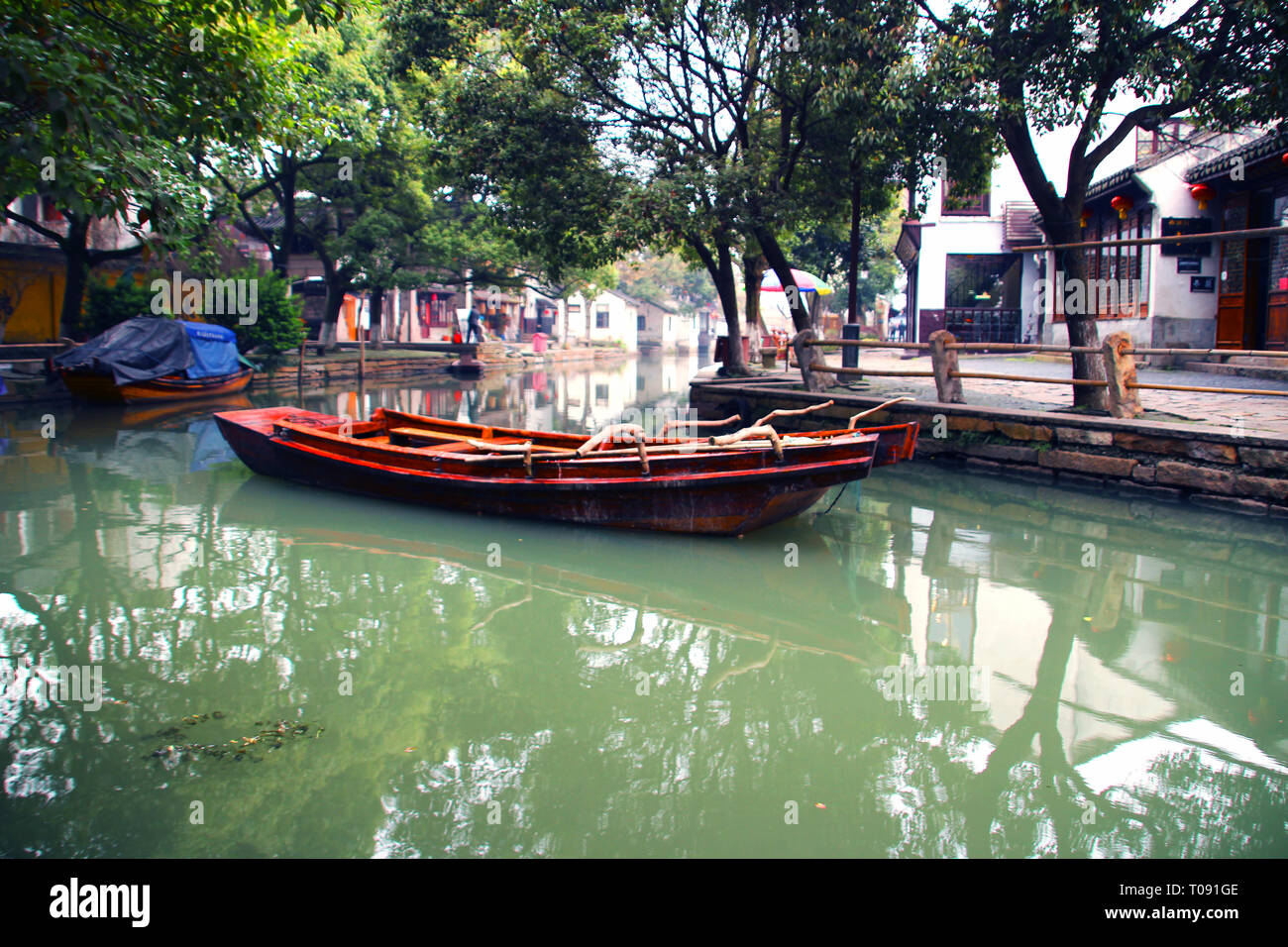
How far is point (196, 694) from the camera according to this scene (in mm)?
4160

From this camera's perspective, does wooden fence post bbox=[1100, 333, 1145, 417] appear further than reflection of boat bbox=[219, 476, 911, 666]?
Yes

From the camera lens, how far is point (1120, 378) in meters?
8.80

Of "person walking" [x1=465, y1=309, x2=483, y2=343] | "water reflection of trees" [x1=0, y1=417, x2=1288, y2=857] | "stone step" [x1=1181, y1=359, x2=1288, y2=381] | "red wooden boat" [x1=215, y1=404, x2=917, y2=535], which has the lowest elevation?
"water reflection of trees" [x1=0, y1=417, x2=1288, y2=857]

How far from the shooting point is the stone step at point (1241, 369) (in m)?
11.1

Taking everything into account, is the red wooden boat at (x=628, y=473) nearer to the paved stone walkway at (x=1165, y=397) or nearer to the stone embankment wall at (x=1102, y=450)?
the stone embankment wall at (x=1102, y=450)

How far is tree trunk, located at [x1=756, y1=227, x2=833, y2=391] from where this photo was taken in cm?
1195

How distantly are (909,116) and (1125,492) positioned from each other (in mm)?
4400

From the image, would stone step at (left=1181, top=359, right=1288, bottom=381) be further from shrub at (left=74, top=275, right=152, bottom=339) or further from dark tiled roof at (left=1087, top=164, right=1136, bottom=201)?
shrub at (left=74, top=275, right=152, bottom=339)

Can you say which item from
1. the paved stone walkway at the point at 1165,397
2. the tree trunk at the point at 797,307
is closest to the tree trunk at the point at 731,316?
the tree trunk at the point at 797,307

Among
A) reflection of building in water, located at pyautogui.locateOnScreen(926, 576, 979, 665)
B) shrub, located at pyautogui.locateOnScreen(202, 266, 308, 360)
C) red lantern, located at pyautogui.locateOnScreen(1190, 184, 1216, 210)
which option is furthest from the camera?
shrub, located at pyautogui.locateOnScreen(202, 266, 308, 360)

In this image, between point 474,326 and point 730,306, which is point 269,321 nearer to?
point 730,306

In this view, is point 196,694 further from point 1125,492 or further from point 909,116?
point 909,116

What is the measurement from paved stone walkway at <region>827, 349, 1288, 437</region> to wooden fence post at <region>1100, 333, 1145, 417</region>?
26 cm

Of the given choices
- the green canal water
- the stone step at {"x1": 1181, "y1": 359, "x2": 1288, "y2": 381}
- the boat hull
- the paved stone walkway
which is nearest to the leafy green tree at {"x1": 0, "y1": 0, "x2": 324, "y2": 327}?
the green canal water
